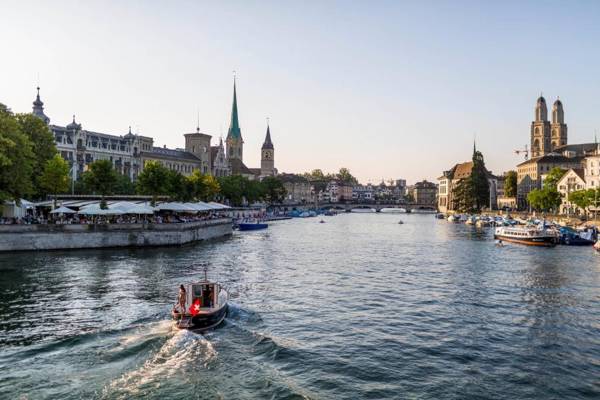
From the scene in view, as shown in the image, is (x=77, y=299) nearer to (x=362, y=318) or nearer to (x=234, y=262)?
(x=362, y=318)

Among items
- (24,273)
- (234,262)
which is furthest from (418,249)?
(24,273)

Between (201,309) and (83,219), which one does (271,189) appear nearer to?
(83,219)

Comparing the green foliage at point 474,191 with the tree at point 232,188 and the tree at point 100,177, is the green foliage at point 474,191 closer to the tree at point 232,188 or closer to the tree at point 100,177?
the tree at point 232,188

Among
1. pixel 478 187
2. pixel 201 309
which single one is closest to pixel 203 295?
pixel 201 309

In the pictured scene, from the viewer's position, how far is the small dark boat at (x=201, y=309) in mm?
25391

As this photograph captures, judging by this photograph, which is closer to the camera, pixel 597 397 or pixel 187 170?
pixel 597 397

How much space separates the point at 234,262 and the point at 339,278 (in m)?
13.8

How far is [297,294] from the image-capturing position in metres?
36.7

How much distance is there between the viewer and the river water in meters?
19.2

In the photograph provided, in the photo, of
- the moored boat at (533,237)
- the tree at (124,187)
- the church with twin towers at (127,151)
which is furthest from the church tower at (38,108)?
the moored boat at (533,237)

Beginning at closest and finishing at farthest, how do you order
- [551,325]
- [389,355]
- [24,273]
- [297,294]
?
[389,355] < [551,325] < [297,294] < [24,273]

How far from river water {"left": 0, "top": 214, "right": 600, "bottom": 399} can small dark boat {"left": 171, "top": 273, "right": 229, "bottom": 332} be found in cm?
71

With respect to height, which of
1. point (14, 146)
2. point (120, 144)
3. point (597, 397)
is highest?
point (120, 144)

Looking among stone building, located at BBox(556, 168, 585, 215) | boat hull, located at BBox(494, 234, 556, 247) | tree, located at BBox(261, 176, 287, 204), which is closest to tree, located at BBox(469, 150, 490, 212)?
stone building, located at BBox(556, 168, 585, 215)
